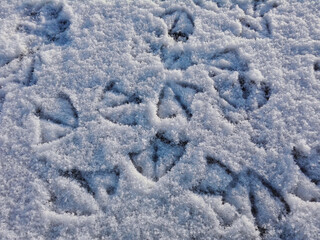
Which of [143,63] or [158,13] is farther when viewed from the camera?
[158,13]

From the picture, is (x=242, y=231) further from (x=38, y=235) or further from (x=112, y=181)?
(x=38, y=235)

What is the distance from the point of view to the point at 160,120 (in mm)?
1113

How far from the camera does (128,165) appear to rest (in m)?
1.03

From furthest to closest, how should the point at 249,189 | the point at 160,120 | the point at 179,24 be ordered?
1. the point at 179,24
2. the point at 160,120
3. the point at 249,189

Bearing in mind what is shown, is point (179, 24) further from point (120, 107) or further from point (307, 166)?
point (307, 166)

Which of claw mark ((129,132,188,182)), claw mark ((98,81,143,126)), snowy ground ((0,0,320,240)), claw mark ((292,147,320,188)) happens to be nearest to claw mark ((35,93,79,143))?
snowy ground ((0,0,320,240))

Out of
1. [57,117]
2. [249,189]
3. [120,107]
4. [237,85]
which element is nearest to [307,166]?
[249,189]

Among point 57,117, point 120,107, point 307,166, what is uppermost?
point 307,166

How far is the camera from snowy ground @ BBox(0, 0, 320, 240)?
37.7 inches

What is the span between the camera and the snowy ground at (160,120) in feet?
3.14

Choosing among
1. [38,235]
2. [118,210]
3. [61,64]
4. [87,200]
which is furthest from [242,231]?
[61,64]

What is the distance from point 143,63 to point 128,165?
1.41ft

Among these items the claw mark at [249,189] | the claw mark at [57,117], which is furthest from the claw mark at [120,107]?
the claw mark at [249,189]

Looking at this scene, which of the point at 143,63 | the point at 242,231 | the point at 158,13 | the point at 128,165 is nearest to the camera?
the point at 242,231
